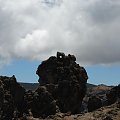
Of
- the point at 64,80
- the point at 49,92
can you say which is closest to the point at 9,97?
the point at 49,92

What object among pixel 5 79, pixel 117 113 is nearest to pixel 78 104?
pixel 5 79

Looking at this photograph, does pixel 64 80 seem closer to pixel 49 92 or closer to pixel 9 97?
pixel 49 92

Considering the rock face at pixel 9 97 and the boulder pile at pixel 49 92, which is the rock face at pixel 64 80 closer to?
the boulder pile at pixel 49 92

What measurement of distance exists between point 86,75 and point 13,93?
3716 centimetres

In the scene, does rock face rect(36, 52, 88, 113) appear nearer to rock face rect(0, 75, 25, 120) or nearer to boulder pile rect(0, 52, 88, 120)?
boulder pile rect(0, 52, 88, 120)

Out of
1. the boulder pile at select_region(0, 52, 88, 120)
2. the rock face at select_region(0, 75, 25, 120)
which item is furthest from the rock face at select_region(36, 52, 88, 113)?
Answer: the rock face at select_region(0, 75, 25, 120)

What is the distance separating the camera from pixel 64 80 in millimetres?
166875

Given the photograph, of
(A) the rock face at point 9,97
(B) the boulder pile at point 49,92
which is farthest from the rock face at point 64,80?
(A) the rock face at point 9,97

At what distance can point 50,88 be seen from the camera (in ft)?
536

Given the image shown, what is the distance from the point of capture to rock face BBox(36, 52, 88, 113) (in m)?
166

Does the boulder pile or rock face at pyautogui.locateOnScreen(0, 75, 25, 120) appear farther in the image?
the boulder pile

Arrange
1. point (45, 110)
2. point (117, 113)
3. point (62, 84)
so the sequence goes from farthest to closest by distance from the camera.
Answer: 1. point (62, 84)
2. point (45, 110)
3. point (117, 113)

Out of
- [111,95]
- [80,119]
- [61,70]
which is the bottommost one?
[80,119]

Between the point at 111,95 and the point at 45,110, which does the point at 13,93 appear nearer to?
the point at 45,110
